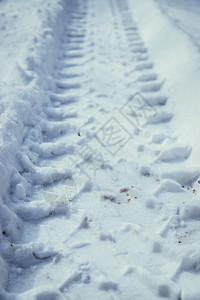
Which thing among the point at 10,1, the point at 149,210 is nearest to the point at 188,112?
the point at 149,210

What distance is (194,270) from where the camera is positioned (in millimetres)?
1174

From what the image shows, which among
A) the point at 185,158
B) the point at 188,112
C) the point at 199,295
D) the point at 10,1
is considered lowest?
the point at 199,295

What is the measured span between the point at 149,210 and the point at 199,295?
0.47 m

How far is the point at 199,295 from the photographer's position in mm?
1074

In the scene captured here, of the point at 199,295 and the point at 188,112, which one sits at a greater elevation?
the point at 188,112

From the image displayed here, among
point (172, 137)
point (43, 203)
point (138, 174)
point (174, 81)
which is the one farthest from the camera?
point (174, 81)

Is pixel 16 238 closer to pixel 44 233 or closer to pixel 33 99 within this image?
pixel 44 233

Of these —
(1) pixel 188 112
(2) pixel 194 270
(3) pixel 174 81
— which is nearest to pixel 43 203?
(2) pixel 194 270

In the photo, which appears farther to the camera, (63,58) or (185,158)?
(63,58)

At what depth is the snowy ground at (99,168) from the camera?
115 centimetres

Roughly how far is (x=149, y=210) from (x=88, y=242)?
0.38m

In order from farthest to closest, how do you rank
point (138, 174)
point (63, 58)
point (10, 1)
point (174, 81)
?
point (10, 1) < point (63, 58) < point (174, 81) < point (138, 174)

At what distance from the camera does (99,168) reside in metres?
1.72

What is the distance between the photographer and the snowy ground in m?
1.15
